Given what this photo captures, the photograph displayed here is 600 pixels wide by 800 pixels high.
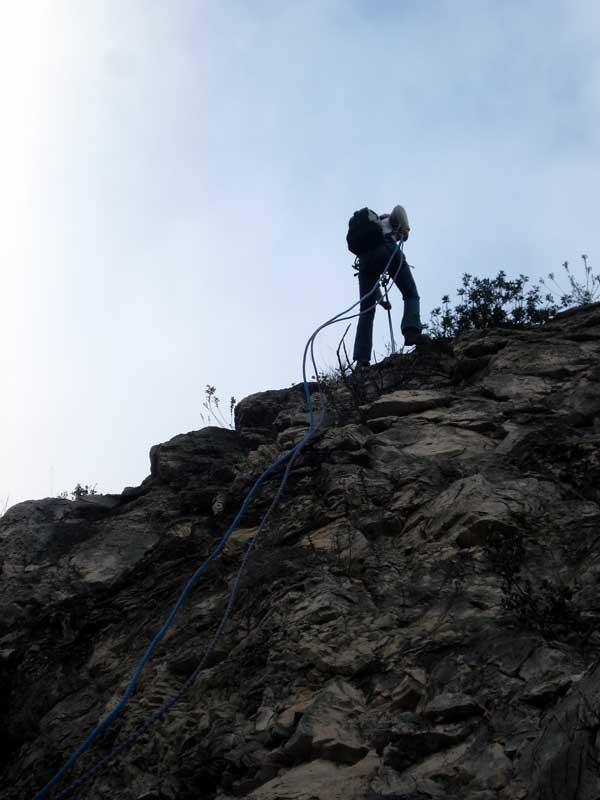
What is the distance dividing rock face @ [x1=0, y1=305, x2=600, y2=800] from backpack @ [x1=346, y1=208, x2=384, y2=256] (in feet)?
6.31

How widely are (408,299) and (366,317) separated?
0.49m

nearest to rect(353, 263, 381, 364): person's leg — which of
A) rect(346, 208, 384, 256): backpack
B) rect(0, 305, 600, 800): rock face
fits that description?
rect(346, 208, 384, 256): backpack

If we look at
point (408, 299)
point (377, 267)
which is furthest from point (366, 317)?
point (377, 267)

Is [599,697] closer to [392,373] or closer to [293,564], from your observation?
[293,564]

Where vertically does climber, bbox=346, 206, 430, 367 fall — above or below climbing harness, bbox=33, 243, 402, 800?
above

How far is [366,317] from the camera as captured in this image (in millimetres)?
9766

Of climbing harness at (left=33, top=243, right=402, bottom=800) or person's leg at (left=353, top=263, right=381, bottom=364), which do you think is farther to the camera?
person's leg at (left=353, top=263, right=381, bottom=364)

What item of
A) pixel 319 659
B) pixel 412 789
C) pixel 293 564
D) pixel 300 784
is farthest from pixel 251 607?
pixel 412 789

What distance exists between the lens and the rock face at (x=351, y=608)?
12.8 feet

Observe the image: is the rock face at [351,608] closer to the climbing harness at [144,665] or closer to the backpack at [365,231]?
the climbing harness at [144,665]

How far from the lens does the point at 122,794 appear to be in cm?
458

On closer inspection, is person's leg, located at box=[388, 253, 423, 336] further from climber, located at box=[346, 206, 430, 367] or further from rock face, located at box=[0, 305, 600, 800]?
rock face, located at box=[0, 305, 600, 800]

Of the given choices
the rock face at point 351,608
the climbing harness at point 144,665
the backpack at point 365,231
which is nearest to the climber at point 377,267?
the backpack at point 365,231

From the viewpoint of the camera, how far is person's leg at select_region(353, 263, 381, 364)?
9742 millimetres
